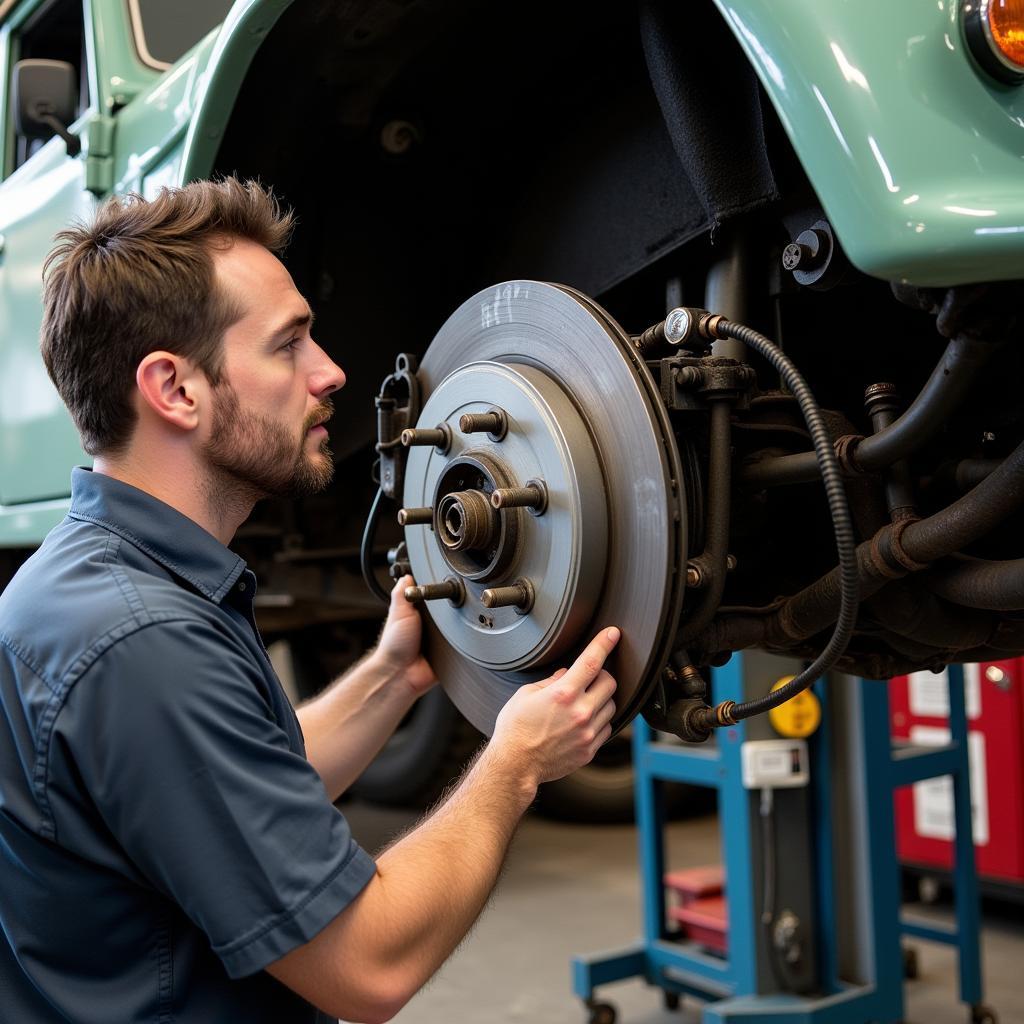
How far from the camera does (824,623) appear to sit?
95 cm

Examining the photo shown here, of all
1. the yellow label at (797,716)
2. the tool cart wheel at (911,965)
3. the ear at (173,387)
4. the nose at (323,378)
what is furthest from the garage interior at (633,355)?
the tool cart wheel at (911,965)

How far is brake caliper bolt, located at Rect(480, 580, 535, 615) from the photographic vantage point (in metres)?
0.95

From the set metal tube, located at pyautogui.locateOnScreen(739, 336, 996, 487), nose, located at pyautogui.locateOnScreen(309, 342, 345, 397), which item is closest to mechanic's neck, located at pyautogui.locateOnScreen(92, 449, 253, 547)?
nose, located at pyautogui.locateOnScreen(309, 342, 345, 397)

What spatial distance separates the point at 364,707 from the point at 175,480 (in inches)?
17.4

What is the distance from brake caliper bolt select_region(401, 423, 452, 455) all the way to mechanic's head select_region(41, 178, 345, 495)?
0.08 meters

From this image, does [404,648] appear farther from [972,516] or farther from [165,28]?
[165,28]

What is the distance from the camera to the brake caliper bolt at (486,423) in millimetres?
964

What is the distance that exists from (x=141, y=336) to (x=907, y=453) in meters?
0.60

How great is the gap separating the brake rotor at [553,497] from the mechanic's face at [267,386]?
124 millimetres

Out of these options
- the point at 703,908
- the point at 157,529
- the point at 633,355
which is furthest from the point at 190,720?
the point at 703,908

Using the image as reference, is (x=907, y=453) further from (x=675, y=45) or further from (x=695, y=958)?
(x=695, y=958)

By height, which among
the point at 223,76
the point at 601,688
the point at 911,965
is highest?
the point at 223,76

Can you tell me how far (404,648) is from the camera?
1.26m

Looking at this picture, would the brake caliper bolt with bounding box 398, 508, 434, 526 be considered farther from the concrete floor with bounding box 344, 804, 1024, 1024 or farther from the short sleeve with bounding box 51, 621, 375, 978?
the concrete floor with bounding box 344, 804, 1024, 1024
